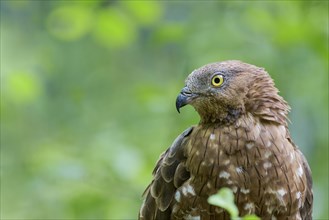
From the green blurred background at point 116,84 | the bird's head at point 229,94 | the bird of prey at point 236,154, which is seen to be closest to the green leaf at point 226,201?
the bird of prey at point 236,154

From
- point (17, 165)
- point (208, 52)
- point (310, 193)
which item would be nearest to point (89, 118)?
point (17, 165)

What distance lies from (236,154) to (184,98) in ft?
1.74

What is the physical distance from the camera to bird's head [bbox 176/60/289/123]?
22.5 feet

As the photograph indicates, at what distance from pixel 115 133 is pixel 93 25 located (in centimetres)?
136

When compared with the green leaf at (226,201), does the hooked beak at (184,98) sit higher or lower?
higher

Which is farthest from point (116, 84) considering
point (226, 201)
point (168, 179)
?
point (226, 201)

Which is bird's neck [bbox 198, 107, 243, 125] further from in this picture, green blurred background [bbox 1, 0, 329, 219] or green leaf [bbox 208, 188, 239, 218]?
green leaf [bbox 208, 188, 239, 218]

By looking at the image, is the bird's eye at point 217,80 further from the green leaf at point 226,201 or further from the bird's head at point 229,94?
the green leaf at point 226,201

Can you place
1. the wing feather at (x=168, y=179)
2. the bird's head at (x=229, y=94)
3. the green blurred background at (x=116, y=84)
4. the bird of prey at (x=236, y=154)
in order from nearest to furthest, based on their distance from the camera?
the bird of prey at (x=236, y=154) < the bird's head at (x=229, y=94) < the wing feather at (x=168, y=179) < the green blurred background at (x=116, y=84)

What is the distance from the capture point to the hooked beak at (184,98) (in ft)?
22.7

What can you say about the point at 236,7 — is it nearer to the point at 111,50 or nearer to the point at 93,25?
the point at 93,25

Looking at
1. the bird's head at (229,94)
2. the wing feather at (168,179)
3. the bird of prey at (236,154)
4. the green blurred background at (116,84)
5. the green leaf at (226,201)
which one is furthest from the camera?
the green blurred background at (116,84)

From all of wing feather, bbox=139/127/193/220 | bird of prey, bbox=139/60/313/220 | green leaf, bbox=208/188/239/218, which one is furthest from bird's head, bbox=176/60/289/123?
green leaf, bbox=208/188/239/218

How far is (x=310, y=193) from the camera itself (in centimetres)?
723
